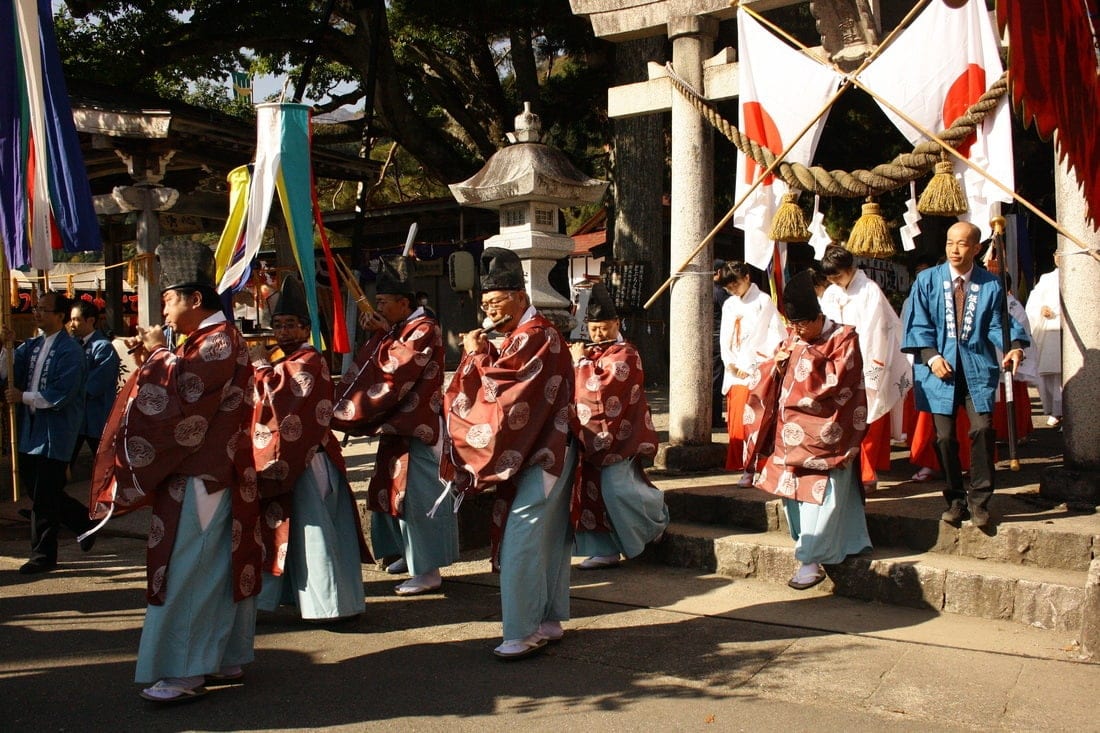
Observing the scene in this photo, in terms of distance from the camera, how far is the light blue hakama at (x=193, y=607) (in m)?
4.27

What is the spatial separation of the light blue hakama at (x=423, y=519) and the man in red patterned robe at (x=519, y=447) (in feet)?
3.01

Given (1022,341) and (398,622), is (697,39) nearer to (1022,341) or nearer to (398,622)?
(1022,341)

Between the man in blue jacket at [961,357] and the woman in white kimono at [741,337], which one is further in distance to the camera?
the woman in white kimono at [741,337]

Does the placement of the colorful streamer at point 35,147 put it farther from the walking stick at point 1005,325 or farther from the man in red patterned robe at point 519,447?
the walking stick at point 1005,325

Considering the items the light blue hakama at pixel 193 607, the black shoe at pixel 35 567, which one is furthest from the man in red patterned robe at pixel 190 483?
the black shoe at pixel 35 567

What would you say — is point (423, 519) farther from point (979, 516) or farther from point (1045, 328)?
point (1045, 328)

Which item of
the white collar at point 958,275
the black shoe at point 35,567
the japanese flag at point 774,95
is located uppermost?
the japanese flag at point 774,95

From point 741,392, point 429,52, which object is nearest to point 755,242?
point 741,392

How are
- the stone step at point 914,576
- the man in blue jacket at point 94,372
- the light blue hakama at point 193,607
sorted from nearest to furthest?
the light blue hakama at point 193,607 < the stone step at point 914,576 < the man in blue jacket at point 94,372

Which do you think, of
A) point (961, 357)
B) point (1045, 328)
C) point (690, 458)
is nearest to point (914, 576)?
point (961, 357)

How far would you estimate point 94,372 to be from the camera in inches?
308

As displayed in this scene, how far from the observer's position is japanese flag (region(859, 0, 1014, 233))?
6430 millimetres

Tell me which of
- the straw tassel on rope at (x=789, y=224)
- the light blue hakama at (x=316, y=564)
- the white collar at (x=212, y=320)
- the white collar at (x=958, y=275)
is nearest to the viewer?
the white collar at (x=212, y=320)

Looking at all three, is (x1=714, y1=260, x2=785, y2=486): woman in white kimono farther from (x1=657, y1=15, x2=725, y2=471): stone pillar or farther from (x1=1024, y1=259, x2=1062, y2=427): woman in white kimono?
(x1=1024, y1=259, x2=1062, y2=427): woman in white kimono
